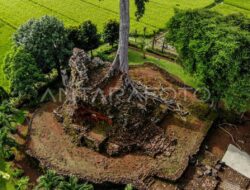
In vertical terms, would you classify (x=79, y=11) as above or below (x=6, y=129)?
above

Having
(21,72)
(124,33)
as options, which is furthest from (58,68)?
(124,33)

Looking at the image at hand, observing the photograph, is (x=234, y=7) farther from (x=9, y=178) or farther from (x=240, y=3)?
(x=9, y=178)

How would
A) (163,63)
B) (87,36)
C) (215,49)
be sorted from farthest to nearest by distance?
1. (163,63)
2. (87,36)
3. (215,49)

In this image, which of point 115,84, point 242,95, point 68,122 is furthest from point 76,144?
point 242,95

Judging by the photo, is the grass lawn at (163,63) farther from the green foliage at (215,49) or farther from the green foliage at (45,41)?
the green foliage at (45,41)

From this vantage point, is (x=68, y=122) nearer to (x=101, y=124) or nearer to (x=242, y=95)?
(x=101, y=124)
